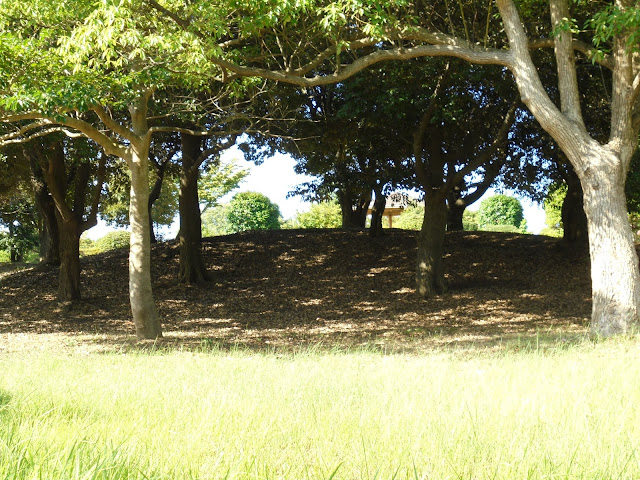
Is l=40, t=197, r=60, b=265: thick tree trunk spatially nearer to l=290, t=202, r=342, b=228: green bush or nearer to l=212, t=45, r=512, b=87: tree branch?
l=212, t=45, r=512, b=87: tree branch

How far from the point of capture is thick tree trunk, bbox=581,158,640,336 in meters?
9.66

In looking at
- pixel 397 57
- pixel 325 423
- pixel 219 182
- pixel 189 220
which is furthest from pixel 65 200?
pixel 219 182

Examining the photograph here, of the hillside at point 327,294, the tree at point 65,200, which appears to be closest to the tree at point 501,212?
the hillside at point 327,294

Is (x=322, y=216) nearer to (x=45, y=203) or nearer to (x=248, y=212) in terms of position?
(x=248, y=212)

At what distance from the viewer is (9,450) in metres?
2.81

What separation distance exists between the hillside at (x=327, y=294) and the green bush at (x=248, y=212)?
16455 mm

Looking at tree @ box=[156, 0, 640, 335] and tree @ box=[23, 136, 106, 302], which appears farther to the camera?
tree @ box=[23, 136, 106, 302]

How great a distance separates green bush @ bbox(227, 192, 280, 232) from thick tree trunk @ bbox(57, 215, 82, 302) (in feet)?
75.3

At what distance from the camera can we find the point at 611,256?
9734 mm

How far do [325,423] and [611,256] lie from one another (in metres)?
7.34

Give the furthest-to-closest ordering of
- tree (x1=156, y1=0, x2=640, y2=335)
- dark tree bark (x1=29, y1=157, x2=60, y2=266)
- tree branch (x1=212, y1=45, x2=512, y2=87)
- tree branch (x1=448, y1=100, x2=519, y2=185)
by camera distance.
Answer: dark tree bark (x1=29, y1=157, x2=60, y2=266) < tree branch (x1=448, y1=100, x2=519, y2=185) < tree branch (x1=212, y1=45, x2=512, y2=87) < tree (x1=156, y1=0, x2=640, y2=335)

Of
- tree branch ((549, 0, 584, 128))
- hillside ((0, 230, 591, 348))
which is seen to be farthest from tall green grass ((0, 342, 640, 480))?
tree branch ((549, 0, 584, 128))

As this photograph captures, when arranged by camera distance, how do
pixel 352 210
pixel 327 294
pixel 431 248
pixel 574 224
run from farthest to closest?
pixel 352 210, pixel 574 224, pixel 327 294, pixel 431 248

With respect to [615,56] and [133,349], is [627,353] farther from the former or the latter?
[133,349]
